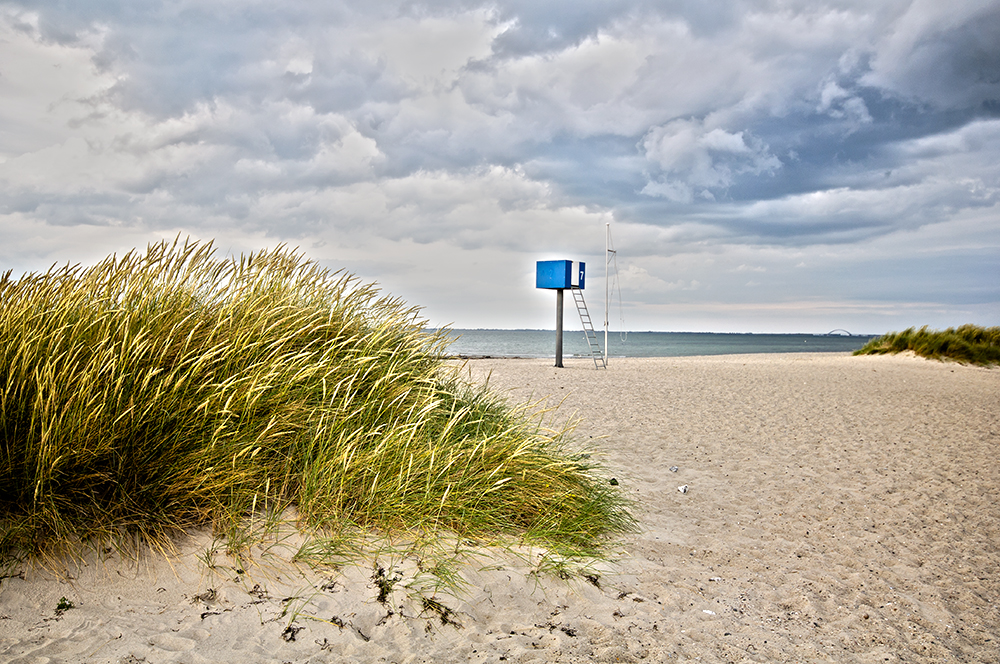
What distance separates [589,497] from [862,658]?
74.2 inches

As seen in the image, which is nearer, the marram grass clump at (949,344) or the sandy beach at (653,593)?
the sandy beach at (653,593)

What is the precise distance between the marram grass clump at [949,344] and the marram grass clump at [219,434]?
22.1m

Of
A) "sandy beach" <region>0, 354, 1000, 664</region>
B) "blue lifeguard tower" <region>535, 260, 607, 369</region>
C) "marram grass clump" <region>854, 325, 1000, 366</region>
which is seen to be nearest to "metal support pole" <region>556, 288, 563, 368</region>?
"blue lifeguard tower" <region>535, 260, 607, 369</region>

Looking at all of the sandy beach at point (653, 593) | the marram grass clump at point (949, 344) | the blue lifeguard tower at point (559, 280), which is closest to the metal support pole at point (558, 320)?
the blue lifeguard tower at point (559, 280)

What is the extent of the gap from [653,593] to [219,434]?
8.92ft

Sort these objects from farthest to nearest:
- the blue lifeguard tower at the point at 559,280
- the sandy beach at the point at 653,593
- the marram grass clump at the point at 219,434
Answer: the blue lifeguard tower at the point at 559,280 < the marram grass clump at the point at 219,434 < the sandy beach at the point at 653,593

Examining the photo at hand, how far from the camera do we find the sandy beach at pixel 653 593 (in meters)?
2.80

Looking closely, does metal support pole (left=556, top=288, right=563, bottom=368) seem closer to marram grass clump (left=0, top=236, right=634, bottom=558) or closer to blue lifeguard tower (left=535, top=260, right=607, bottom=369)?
blue lifeguard tower (left=535, top=260, right=607, bottom=369)

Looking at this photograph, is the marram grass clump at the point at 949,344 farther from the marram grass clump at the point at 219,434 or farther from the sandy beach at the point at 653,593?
the marram grass clump at the point at 219,434

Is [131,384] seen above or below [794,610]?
above

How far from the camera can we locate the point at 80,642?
2652mm

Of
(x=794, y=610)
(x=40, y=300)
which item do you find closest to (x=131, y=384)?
(x=40, y=300)

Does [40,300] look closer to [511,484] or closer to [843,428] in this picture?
[511,484]

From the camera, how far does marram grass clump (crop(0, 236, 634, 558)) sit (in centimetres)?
321
